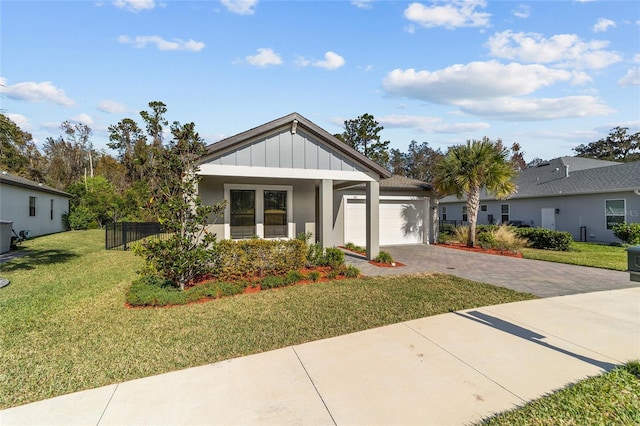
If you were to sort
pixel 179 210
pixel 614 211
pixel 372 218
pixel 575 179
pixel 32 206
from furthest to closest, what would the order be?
pixel 575 179
pixel 32 206
pixel 614 211
pixel 372 218
pixel 179 210

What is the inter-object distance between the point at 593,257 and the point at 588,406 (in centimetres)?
1200

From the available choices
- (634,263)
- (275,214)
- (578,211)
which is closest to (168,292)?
(275,214)

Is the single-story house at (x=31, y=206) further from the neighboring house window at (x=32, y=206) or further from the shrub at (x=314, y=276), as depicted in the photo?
the shrub at (x=314, y=276)

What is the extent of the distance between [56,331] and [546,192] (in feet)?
77.4

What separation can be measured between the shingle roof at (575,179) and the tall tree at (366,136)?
15.8m

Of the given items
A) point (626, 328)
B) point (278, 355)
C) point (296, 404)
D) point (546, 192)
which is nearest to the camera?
point (296, 404)

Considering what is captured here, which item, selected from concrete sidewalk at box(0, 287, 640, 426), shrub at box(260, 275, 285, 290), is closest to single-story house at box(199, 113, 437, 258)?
shrub at box(260, 275, 285, 290)

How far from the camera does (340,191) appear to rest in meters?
14.6

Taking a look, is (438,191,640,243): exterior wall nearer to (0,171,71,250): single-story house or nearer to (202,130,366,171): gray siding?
(202,130,366,171): gray siding

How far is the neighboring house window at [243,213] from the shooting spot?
37.1 feet

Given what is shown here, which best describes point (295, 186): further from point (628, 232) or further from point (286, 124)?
point (628, 232)

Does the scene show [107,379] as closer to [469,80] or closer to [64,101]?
[469,80]

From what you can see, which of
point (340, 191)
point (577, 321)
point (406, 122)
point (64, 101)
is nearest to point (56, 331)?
point (577, 321)

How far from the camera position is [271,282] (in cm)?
748
